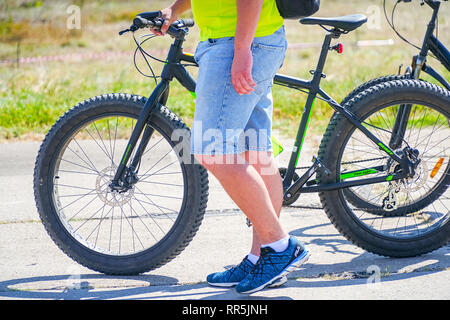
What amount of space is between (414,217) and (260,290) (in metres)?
1.31

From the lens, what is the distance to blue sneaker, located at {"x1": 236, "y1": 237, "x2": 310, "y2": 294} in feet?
10.5

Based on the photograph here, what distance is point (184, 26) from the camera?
3.46 metres

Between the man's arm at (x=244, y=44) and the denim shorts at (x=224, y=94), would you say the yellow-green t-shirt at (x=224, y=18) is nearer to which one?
the denim shorts at (x=224, y=94)

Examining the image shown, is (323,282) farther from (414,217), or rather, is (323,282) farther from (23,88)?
(23,88)

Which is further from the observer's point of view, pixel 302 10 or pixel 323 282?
pixel 323 282

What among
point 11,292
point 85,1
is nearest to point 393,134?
point 11,292

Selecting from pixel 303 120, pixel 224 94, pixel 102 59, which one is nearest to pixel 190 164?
pixel 224 94

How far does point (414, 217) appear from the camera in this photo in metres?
4.12

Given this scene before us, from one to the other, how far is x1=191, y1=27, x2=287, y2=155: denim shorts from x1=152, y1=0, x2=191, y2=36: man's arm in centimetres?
33

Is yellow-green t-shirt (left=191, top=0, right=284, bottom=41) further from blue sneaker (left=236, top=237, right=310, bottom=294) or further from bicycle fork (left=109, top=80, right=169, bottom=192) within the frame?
blue sneaker (left=236, top=237, right=310, bottom=294)
